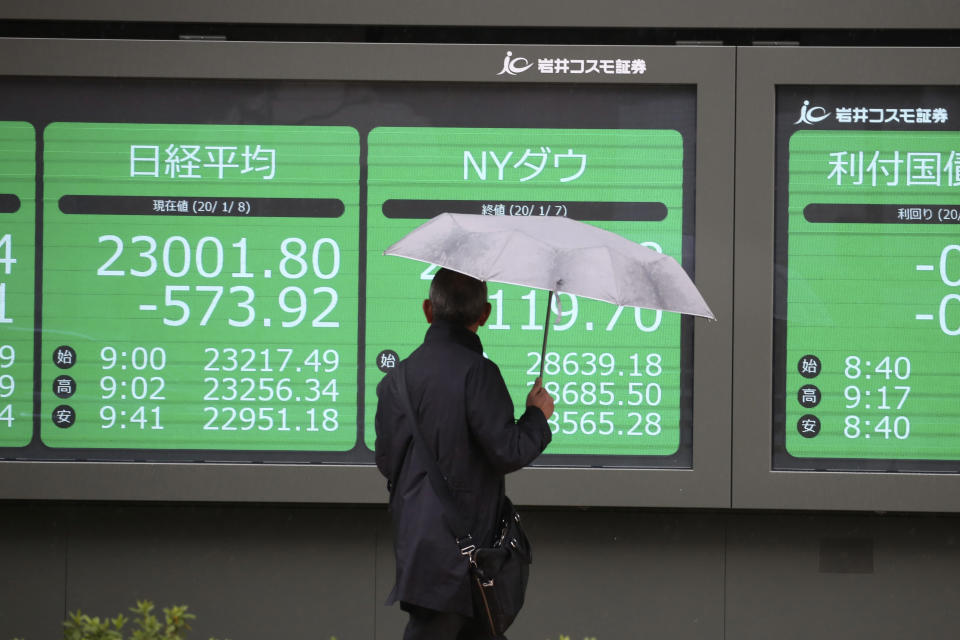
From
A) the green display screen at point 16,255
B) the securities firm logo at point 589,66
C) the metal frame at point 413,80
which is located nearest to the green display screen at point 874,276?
the metal frame at point 413,80

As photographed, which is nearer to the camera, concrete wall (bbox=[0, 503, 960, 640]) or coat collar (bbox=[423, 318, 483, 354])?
coat collar (bbox=[423, 318, 483, 354])

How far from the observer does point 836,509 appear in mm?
A: 5094

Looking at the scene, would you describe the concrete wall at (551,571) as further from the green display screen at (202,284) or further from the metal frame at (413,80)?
the green display screen at (202,284)

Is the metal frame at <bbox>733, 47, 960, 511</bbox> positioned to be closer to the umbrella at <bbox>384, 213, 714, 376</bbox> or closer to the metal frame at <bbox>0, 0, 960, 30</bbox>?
the metal frame at <bbox>0, 0, 960, 30</bbox>

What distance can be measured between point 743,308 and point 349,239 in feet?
6.28

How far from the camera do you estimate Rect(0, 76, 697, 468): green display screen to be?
5.21 m

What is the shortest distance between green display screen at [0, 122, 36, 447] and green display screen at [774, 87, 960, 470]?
3.61 metres

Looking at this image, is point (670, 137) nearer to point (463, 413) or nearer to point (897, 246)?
point (897, 246)

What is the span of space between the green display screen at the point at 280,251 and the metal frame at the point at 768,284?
0.90 feet

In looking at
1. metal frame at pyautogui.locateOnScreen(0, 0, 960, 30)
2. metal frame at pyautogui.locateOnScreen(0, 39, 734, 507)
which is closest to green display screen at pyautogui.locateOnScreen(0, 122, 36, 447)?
metal frame at pyautogui.locateOnScreen(0, 39, 734, 507)

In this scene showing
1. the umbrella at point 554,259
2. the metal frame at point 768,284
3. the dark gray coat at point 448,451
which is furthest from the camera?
the metal frame at point 768,284

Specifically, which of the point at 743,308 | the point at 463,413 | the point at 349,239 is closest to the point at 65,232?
the point at 349,239

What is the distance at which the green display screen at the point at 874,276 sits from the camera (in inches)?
Answer: 203

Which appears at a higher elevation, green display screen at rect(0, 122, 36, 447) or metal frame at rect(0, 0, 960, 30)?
metal frame at rect(0, 0, 960, 30)
